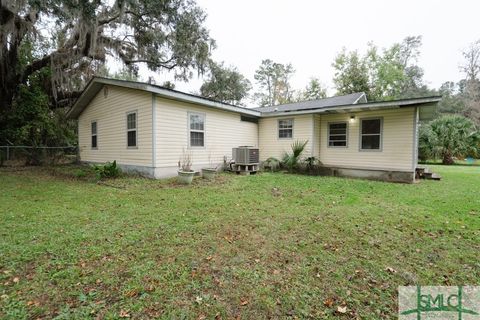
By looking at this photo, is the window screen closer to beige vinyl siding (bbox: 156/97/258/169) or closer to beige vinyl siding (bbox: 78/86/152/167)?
beige vinyl siding (bbox: 78/86/152/167)

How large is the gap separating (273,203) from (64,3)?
284 inches

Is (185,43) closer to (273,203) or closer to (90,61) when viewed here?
(90,61)

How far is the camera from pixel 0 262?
8.14 ft

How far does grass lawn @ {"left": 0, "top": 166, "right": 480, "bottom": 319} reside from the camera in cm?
192

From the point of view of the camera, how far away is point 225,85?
2098cm

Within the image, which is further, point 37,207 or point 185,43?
point 185,43

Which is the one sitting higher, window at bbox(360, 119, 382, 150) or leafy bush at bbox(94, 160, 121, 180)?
window at bbox(360, 119, 382, 150)

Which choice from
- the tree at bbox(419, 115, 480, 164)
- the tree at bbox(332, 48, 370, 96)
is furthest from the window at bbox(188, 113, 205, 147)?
the tree at bbox(332, 48, 370, 96)

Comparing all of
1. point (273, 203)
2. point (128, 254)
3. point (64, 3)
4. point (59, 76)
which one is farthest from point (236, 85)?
point (128, 254)

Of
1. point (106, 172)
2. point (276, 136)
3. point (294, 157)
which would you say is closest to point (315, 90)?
point (276, 136)

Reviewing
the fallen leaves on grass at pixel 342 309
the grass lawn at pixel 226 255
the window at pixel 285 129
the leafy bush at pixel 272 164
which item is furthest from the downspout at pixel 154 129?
the fallen leaves on grass at pixel 342 309

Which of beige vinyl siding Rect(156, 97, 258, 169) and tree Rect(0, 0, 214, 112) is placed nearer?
beige vinyl siding Rect(156, 97, 258, 169)

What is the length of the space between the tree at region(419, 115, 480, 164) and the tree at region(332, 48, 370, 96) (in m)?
10.2

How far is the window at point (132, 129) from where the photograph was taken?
8.29 meters
